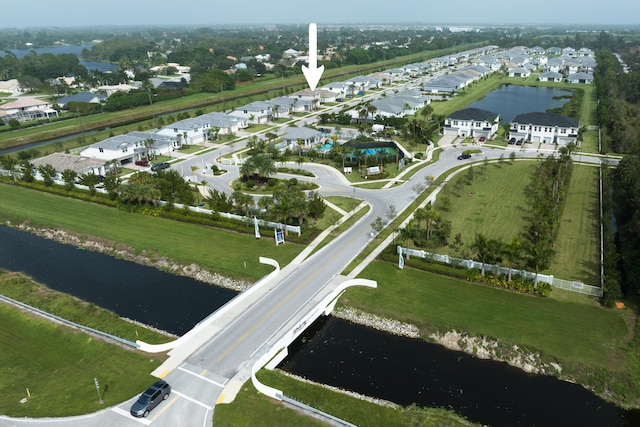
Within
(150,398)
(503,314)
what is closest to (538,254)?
(503,314)

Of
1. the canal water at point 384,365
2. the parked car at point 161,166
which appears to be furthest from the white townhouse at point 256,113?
the canal water at point 384,365

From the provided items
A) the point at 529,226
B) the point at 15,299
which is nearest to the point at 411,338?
the point at 529,226

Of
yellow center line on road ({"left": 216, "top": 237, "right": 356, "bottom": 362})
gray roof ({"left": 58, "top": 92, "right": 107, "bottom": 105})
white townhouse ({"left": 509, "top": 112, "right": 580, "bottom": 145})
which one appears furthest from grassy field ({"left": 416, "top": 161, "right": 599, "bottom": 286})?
gray roof ({"left": 58, "top": 92, "right": 107, "bottom": 105})

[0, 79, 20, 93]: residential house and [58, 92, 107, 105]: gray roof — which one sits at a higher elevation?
[0, 79, 20, 93]: residential house

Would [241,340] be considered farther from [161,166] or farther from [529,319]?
[161,166]

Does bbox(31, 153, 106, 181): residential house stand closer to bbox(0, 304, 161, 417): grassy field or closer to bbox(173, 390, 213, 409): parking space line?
bbox(0, 304, 161, 417): grassy field

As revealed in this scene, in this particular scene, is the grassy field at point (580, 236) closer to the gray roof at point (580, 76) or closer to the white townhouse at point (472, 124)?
the white townhouse at point (472, 124)
